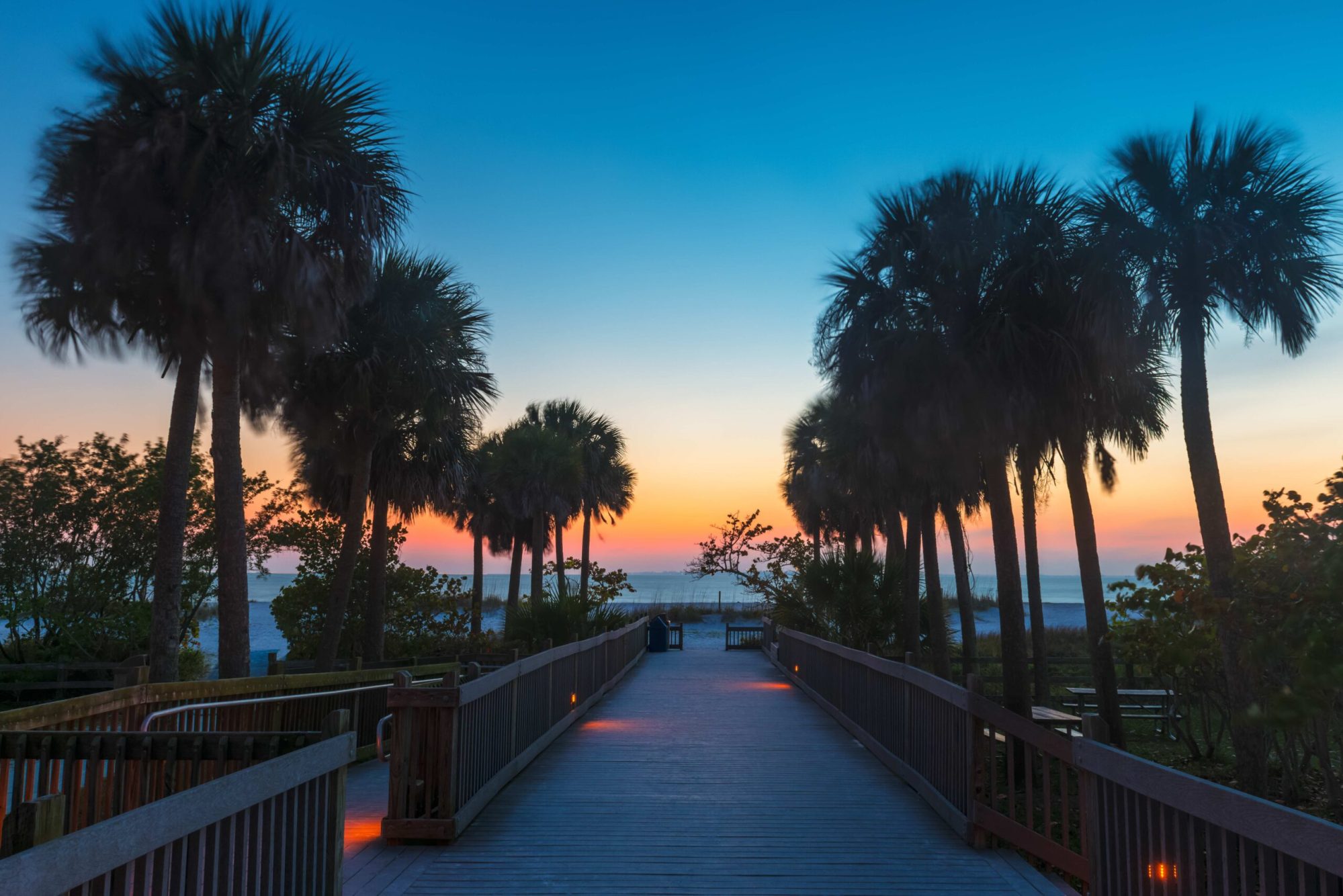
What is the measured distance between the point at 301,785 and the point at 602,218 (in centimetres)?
1900

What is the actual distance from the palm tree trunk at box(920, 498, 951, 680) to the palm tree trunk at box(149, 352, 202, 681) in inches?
554

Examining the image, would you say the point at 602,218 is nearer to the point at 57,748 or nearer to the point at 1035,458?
the point at 1035,458

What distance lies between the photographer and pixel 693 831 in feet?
20.1

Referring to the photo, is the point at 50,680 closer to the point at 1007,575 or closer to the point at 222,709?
the point at 222,709

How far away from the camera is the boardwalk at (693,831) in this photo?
505 cm

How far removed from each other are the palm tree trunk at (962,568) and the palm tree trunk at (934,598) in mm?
396

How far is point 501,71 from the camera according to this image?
17.3 meters

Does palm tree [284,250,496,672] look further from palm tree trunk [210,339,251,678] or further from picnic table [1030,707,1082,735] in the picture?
picnic table [1030,707,1082,735]

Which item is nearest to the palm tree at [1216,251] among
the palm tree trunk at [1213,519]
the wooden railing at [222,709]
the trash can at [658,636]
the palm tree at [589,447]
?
the palm tree trunk at [1213,519]

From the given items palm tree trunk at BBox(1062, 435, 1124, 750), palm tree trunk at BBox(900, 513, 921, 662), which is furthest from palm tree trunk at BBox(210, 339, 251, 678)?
palm tree trunk at BBox(900, 513, 921, 662)

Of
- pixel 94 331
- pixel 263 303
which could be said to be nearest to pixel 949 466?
pixel 263 303

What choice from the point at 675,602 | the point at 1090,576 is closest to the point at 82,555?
the point at 1090,576

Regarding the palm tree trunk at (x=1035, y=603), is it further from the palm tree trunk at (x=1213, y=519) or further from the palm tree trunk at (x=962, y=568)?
the palm tree trunk at (x=1213, y=519)

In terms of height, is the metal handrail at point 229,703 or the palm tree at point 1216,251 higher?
the palm tree at point 1216,251
